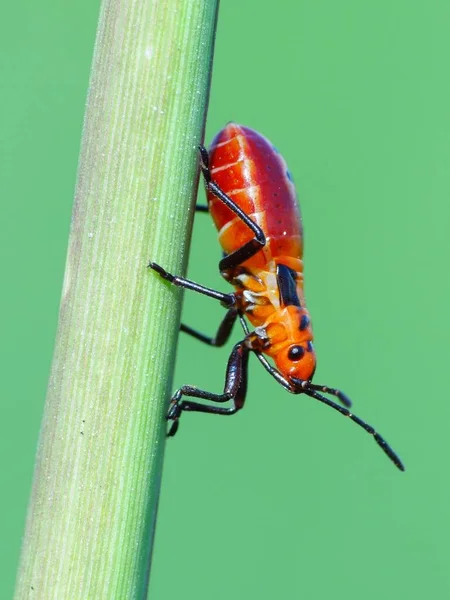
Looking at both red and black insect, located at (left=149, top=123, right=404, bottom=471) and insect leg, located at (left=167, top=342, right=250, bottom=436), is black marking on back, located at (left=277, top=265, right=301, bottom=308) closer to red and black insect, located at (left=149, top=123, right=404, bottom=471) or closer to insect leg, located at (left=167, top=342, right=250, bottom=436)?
red and black insect, located at (left=149, top=123, right=404, bottom=471)

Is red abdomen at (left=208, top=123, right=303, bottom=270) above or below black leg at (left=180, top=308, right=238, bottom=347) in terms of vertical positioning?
above

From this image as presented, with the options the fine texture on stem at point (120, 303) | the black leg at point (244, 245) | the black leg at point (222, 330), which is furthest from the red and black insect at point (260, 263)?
the fine texture on stem at point (120, 303)

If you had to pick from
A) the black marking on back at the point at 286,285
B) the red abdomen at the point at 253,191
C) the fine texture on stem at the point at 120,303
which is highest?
the red abdomen at the point at 253,191

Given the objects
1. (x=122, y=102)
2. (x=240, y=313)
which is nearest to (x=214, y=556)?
(x=240, y=313)

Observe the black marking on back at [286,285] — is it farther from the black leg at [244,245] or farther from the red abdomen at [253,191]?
the black leg at [244,245]

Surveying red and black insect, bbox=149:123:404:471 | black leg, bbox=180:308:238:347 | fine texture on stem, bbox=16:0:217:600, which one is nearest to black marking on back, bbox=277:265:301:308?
red and black insect, bbox=149:123:404:471

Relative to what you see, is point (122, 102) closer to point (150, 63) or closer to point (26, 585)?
point (150, 63)

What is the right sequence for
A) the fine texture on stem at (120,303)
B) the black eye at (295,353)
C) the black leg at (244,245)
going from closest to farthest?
the fine texture on stem at (120,303) → the black leg at (244,245) → the black eye at (295,353)
